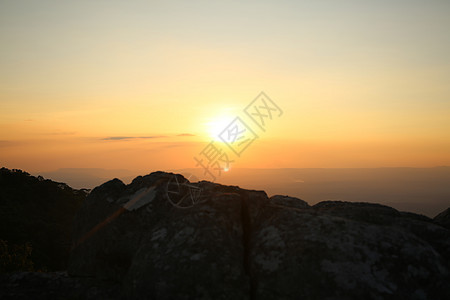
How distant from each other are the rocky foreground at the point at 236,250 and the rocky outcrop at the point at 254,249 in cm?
2

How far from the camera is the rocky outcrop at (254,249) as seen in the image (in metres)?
7.12

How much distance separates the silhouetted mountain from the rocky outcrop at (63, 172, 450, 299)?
9350 mm

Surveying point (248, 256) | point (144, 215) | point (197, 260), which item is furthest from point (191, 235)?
point (144, 215)

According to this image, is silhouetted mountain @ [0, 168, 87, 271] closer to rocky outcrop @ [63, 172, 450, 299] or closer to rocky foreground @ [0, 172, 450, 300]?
rocky foreground @ [0, 172, 450, 300]

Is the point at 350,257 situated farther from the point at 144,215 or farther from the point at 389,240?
the point at 144,215

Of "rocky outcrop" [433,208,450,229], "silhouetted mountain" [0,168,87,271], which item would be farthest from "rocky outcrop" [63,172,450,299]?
"silhouetted mountain" [0,168,87,271]

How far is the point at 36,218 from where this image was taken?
27531 millimetres

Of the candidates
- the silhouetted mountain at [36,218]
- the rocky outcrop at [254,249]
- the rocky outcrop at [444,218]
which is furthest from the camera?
the silhouetted mountain at [36,218]

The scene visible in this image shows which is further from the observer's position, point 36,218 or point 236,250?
point 36,218

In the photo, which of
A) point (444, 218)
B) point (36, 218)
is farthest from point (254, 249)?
point (36, 218)

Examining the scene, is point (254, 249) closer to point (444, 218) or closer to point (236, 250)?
point (236, 250)

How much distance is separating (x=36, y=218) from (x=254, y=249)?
24799mm

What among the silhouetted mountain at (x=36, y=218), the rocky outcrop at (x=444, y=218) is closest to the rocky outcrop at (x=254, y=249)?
the rocky outcrop at (x=444, y=218)

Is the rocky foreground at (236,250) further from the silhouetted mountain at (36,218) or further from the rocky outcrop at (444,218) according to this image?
the silhouetted mountain at (36,218)
